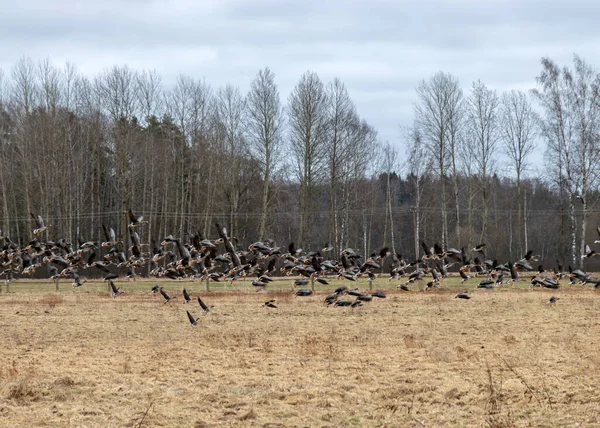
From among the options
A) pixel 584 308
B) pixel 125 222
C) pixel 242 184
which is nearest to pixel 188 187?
pixel 242 184

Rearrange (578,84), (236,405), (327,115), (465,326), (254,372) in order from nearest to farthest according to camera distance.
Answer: (236,405), (254,372), (465,326), (578,84), (327,115)

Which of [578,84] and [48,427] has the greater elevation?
[578,84]

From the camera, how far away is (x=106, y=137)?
214 feet

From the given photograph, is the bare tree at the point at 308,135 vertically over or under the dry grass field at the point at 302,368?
over

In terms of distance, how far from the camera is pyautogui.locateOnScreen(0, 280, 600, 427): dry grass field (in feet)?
35.9

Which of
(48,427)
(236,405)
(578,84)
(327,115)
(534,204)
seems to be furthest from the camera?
(534,204)

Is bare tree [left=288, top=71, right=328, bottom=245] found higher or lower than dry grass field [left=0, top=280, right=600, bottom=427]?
higher

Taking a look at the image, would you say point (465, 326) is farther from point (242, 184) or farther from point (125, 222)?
point (242, 184)

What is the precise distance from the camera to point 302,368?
14305mm

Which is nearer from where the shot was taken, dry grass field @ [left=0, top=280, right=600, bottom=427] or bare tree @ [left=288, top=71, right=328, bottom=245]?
dry grass field @ [left=0, top=280, right=600, bottom=427]

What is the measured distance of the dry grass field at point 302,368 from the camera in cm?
1093

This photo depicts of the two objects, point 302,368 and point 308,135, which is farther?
point 308,135

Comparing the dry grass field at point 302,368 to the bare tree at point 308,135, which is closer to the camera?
the dry grass field at point 302,368

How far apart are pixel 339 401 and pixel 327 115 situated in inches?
2043
